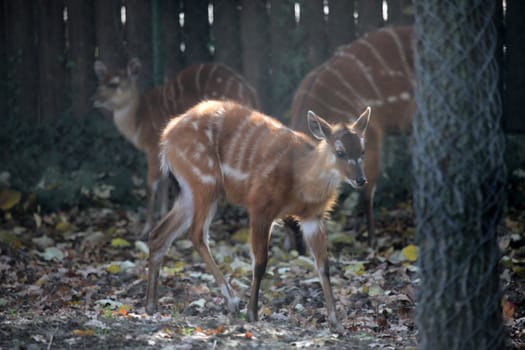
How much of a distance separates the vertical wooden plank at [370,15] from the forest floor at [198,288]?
5.76 ft

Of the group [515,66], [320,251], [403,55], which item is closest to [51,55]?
[403,55]

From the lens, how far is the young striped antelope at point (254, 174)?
196 inches

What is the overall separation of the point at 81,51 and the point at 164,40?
36.8 inches

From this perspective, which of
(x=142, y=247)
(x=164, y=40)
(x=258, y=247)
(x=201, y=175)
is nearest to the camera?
(x=258, y=247)

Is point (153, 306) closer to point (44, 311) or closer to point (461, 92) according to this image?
point (44, 311)

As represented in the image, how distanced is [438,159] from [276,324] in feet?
5.68

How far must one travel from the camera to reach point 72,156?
8766 mm

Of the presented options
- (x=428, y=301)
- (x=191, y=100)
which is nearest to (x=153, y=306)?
(x=428, y=301)

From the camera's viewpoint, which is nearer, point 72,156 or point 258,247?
point 258,247

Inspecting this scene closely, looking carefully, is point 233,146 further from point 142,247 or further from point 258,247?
point 142,247

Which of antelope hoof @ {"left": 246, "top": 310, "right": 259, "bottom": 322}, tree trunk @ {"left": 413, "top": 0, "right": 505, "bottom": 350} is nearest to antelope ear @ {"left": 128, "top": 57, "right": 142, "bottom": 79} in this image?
antelope hoof @ {"left": 246, "top": 310, "right": 259, "bottom": 322}

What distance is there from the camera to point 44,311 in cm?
507

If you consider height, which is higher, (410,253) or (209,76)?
(209,76)

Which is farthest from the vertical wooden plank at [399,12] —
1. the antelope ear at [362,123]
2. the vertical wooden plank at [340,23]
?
the antelope ear at [362,123]
